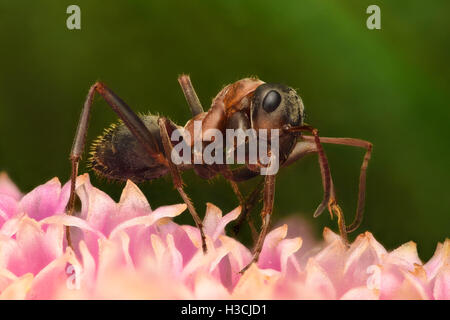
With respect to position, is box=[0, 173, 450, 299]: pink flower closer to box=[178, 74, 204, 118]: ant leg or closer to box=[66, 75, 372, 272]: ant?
box=[66, 75, 372, 272]: ant

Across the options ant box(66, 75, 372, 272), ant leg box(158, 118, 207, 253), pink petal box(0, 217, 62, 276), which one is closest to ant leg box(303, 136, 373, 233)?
ant box(66, 75, 372, 272)

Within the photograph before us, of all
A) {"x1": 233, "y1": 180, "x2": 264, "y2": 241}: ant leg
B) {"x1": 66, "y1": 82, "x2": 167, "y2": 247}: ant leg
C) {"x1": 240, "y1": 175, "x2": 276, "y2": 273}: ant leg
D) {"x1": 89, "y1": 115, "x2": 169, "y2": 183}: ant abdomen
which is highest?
{"x1": 66, "y1": 82, "x2": 167, "y2": 247}: ant leg

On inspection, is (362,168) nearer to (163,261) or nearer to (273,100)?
(273,100)

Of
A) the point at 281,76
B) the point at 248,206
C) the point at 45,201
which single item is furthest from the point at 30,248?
the point at 281,76

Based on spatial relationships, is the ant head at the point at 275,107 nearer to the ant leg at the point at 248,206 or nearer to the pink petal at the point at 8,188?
the ant leg at the point at 248,206

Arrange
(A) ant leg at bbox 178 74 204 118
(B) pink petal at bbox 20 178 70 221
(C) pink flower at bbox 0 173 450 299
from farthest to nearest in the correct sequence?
(A) ant leg at bbox 178 74 204 118, (B) pink petal at bbox 20 178 70 221, (C) pink flower at bbox 0 173 450 299
